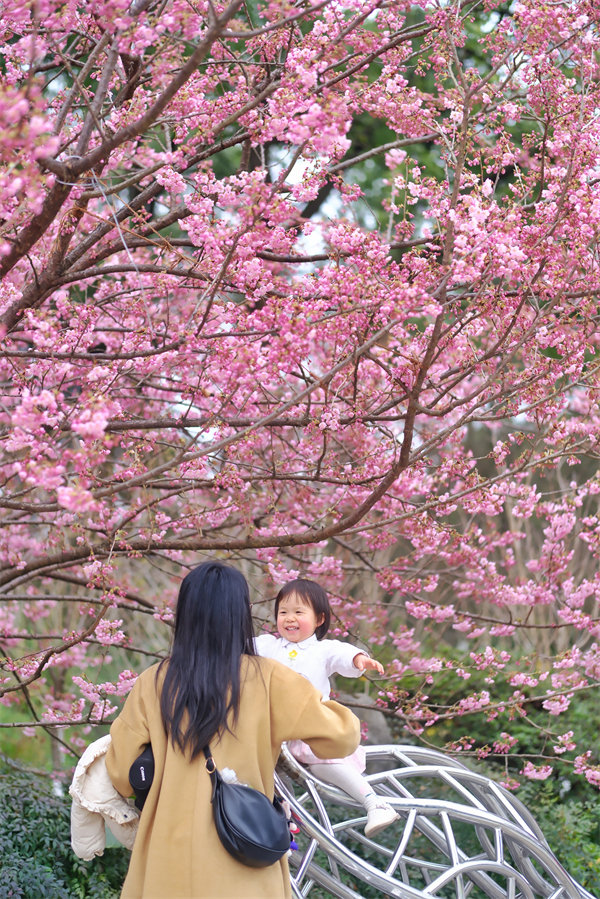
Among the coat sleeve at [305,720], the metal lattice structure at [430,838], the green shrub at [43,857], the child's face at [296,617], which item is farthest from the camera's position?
the green shrub at [43,857]

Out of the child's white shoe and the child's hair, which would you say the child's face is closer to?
the child's hair

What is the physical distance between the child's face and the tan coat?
723 mm

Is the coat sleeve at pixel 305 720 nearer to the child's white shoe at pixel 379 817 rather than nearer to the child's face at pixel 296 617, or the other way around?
the child's white shoe at pixel 379 817

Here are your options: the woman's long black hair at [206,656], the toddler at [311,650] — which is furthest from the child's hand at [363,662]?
the woman's long black hair at [206,656]

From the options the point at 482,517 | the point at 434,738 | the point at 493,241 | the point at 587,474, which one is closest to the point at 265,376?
the point at 493,241

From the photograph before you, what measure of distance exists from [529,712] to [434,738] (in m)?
0.58

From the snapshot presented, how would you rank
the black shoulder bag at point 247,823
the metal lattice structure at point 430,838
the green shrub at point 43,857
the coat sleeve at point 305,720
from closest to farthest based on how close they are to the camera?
the black shoulder bag at point 247,823 → the coat sleeve at point 305,720 → the metal lattice structure at point 430,838 → the green shrub at point 43,857

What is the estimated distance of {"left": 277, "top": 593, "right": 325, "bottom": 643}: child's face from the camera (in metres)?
3.28

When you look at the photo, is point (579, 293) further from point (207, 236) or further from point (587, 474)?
point (587, 474)

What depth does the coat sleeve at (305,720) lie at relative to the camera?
2473mm

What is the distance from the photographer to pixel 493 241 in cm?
319

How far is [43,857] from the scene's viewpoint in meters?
4.06

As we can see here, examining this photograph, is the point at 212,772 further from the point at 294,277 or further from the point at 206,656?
the point at 294,277

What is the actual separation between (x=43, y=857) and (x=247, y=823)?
2129 millimetres
